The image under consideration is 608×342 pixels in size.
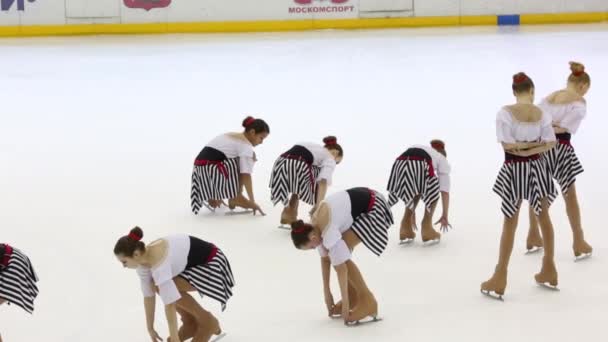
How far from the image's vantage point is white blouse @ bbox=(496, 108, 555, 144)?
6379mm

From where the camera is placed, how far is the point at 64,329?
634 cm

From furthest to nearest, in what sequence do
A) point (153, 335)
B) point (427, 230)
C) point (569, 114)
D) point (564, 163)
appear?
point (427, 230), point (564, 163), point (569, 114), point (153, 335)

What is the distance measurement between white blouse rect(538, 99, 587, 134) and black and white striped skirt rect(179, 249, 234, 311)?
2363mm

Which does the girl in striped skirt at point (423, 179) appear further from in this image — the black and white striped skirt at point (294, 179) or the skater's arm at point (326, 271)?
the skater's arm at point (326, 271)

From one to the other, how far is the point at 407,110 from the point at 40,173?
4.73 metres

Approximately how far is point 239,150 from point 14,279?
310cm

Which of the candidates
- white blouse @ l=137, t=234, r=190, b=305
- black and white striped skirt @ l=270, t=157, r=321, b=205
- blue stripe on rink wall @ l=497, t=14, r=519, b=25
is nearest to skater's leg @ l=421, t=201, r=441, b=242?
black and white striped skirt @ l=270, t=157, r=321, b=205

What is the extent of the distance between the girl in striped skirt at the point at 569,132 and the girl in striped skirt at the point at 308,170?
1.52 metres

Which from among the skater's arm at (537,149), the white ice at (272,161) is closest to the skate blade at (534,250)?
the white ice at (272,161)

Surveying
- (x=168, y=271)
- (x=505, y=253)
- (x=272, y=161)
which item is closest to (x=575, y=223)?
(x=505, y=253)

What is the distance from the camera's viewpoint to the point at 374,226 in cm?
636

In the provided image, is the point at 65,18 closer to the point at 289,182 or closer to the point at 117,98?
the point at 117,98

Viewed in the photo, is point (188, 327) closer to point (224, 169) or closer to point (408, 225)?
point (408, 225)

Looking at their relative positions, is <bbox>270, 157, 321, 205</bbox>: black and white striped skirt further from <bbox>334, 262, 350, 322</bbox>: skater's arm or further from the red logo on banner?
the red logo on banner
